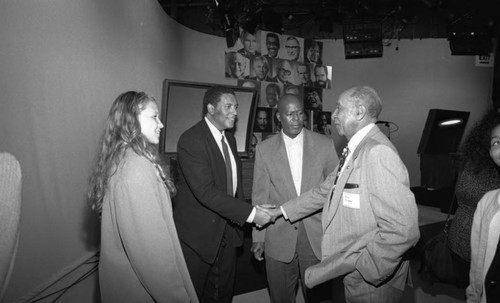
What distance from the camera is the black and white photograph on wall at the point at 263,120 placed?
503 cm

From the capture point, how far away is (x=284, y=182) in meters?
2.57

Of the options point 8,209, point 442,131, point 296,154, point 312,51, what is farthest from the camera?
point 442,131

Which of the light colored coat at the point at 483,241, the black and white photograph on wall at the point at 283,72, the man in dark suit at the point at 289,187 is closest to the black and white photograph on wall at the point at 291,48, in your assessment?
the black and white photograph on wall at the point at 283,72

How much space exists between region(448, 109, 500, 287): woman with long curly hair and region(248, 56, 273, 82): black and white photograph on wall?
3267 millimetres

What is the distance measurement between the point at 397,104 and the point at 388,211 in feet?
20.5

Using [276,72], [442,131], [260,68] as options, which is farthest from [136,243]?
[442,131]

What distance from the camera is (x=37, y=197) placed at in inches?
86.7

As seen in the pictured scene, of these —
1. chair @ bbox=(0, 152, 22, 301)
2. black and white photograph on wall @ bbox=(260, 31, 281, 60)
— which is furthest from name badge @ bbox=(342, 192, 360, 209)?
black and white photograph on wall @ bbox=(260, 31, 281, 60)

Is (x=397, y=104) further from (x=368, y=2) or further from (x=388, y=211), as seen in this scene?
(x=388, y=211)

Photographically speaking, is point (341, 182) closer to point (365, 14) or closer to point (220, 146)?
point (220, 146)

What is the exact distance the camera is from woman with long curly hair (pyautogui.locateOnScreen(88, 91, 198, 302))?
4.63 feet

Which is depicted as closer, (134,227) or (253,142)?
(134,227)

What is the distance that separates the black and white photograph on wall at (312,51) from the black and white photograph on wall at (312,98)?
1.58 feet

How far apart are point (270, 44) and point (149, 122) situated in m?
3.96
